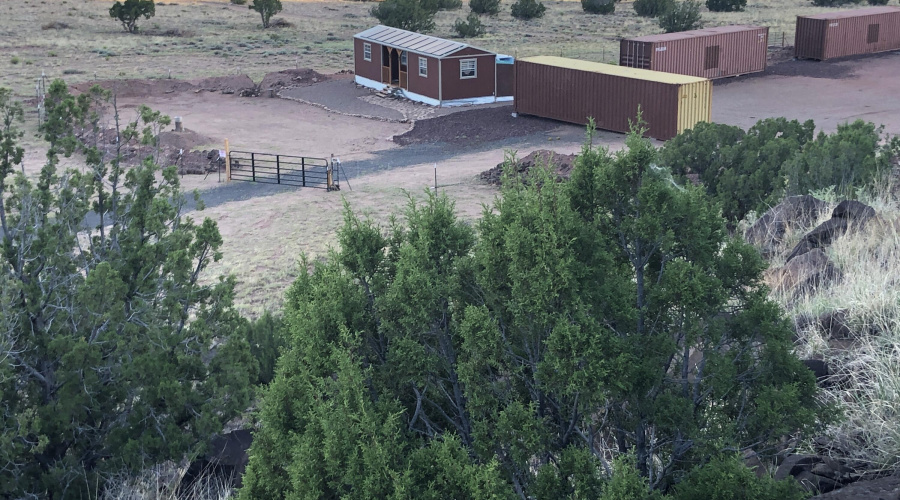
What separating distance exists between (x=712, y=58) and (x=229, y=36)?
37.0m

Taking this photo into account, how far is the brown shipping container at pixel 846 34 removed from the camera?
50125 millimetres

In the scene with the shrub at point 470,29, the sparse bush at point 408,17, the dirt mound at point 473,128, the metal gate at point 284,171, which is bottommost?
the metal gate at point 284,171

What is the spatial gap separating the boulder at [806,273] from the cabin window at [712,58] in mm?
35279

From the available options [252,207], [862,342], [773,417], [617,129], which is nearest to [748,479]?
[773,417]

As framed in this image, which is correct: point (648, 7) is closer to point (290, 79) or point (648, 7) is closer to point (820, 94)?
point (820, 94)

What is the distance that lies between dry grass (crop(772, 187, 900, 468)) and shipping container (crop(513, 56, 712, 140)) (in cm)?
2062

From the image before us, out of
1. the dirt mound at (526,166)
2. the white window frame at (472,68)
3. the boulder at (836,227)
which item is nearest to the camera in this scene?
the boulder at (836,227)

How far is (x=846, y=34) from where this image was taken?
2018 inches

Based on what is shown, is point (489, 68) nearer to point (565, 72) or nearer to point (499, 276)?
point (565, 72)

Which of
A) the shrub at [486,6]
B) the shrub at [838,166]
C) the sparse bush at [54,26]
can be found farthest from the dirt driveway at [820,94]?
the sparse bush at [54,26]

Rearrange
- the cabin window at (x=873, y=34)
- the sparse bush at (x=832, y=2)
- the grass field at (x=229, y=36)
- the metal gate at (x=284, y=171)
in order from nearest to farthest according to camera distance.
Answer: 1. the metal gate at (x=284, y=171)
2. the cabin window at (x=873, y=34)
3. the grass field at (x=229, y=36)
4. the sparse bush at (x=832, y=2)

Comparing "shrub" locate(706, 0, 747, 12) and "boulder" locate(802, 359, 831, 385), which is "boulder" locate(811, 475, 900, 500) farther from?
"shrub" locate(706, 0, 747, 12)

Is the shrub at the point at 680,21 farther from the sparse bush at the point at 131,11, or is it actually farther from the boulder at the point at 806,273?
the boulder at the point at 806,273

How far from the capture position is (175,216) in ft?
38.6
